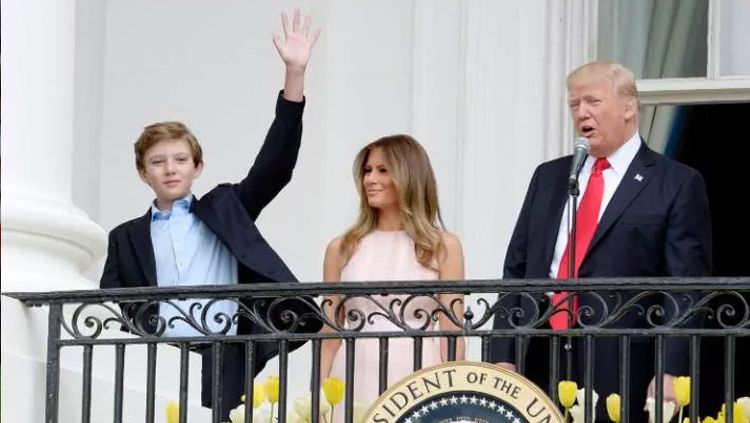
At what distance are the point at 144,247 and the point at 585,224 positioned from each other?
1.57 metres

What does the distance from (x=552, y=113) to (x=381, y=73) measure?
31.7 inches

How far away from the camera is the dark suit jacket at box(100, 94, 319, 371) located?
945cm

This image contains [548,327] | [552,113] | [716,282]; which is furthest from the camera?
[552,113]

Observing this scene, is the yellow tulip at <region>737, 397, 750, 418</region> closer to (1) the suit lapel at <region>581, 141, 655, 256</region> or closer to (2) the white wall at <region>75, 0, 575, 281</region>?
(1) the suit lapel at <region>581, 141, 655, 256</region>

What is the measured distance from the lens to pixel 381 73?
38.9 feet

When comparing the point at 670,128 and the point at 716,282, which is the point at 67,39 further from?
the point at 670,128

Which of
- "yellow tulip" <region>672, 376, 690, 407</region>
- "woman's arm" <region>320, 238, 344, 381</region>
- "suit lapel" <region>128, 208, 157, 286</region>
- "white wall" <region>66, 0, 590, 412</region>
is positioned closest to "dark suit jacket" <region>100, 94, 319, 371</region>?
"suit lapel" <region>128, 208, 157, 286</region>

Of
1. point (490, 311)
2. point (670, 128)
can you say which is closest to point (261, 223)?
point (670, 128)

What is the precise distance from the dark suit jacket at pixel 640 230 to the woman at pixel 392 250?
36 cm

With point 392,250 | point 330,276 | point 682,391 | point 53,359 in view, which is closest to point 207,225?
point 330,276

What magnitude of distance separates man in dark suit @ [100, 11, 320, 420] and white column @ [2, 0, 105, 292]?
0.32 m

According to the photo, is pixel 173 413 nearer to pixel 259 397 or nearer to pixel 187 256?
pixel 259 397

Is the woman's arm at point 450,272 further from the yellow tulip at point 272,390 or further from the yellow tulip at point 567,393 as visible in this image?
the yellow tulip at point 567,393

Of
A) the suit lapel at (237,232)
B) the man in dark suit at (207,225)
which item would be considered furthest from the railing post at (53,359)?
the suit lapel at (237,232)
